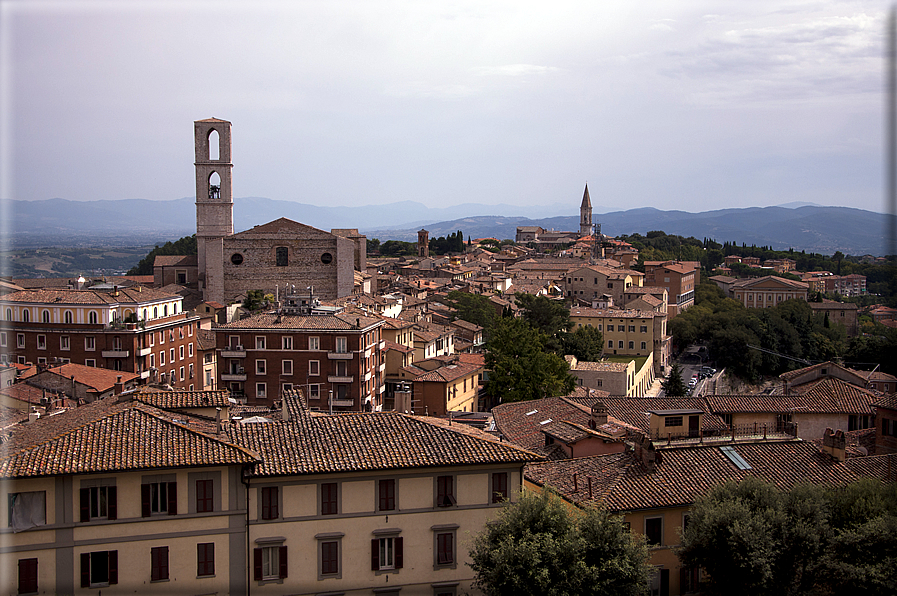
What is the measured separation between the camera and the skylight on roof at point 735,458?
11359mm

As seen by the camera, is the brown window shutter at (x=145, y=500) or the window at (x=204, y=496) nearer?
the brown window shutter at (x=145, y=500)

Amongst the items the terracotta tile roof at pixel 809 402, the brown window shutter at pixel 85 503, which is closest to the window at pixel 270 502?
the brown window shutter at pixel 85 503

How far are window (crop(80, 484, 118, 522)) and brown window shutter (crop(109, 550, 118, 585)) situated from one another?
0.37 m

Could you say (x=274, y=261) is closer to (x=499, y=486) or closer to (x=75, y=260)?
(x=75, y=260)

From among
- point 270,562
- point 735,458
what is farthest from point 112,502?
point 735,458

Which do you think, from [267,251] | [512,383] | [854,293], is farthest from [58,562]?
[854,293]

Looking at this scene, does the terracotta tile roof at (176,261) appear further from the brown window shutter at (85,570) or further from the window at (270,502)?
the brown window shutter at (85,570)

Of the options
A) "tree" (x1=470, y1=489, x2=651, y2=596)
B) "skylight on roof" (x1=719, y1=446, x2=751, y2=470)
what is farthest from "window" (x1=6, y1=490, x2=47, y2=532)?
"skylight on roof" (x1=719, y1=446, x2=751, y2=470)

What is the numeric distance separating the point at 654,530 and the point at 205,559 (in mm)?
5493

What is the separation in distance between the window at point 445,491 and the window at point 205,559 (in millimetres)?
2537

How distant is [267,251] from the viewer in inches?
1551

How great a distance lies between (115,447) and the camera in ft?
28.7

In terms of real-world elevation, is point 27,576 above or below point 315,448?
below

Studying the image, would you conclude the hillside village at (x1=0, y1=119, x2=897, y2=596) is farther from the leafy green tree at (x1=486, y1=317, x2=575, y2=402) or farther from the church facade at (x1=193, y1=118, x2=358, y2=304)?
the church facade at (x1=193, y1=118, x2=358, y2=304)
